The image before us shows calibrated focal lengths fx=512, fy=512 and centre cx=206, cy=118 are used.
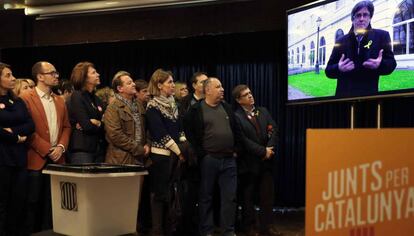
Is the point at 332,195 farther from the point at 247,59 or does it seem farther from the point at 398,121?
the point at 247,59

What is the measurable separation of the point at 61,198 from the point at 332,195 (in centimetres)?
196

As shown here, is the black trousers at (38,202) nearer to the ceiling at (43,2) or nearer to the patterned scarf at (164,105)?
the patterned scarf at (164,105)

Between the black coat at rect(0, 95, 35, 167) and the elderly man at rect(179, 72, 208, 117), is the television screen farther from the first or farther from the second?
the black coat at rect(0, 95, 35, 167)

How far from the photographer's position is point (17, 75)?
7957 mm

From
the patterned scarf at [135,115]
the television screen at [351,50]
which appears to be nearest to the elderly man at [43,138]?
the patterned scarf at [135,115]

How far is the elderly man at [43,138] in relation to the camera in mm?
3891

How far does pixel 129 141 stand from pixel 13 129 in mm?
880

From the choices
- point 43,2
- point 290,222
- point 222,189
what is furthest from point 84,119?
point 43,2

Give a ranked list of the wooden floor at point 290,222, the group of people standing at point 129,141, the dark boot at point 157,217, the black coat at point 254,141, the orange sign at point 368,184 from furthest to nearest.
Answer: the wooden floor at point 290,222 → the black coat at point 254,141 → the dark boot at point 157,217 → the group of people standing at point 129,141 → the orange sign at point 368,184

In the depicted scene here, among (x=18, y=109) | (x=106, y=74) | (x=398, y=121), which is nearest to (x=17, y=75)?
(x=106, y=74)

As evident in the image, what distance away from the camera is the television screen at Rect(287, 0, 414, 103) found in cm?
361

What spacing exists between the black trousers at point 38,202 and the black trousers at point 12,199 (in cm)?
6

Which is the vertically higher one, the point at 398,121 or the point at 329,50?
the point at 329,50

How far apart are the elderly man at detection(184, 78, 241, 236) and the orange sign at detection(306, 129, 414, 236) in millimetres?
2155
